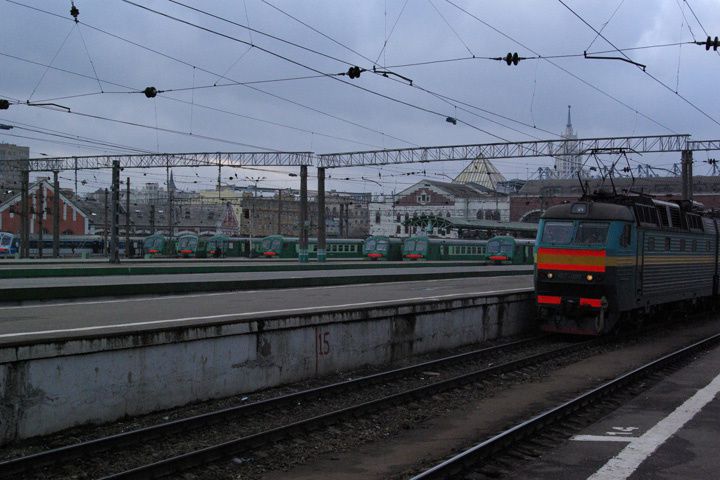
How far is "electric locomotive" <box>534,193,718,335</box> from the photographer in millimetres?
18406

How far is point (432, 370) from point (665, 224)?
945 cm

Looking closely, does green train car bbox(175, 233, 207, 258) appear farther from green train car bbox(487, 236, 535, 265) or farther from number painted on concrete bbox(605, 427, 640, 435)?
number painted on concrete bbox(605, 427, 640, 435)

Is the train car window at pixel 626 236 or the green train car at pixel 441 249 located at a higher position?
the train car window at pixel 626 236

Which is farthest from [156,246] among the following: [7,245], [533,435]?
[533,435]

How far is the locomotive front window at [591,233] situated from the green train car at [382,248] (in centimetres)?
4014

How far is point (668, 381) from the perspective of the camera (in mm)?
14312

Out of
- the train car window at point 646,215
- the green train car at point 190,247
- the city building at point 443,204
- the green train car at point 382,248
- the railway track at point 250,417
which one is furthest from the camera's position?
the city building at point 443,204

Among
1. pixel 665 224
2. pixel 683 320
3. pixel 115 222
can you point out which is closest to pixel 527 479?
pixel 665 224

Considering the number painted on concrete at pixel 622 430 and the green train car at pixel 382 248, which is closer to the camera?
the number painted on concrete at pixel 622 430

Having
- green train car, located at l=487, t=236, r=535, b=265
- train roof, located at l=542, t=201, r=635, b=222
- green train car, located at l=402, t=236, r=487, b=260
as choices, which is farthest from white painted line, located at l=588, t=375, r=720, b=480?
green train car, located at l=487, t=236, r=535, b=265

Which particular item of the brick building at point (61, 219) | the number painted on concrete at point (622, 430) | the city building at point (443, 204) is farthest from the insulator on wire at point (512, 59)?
the brick building at point (61, 219)

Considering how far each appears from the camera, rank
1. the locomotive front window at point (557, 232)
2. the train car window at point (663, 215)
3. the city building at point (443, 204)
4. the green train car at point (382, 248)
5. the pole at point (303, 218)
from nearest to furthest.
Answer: the locomotive front window at point (557, 232) < the train car window at point (663, 215) < the pole at point (303, 218) < the green train car at point (382, 248) < the city building at point (443, 204)

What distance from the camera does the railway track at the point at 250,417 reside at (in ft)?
26.6

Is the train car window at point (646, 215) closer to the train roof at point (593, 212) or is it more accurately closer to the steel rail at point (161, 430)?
the train roof at point (593, 212)
